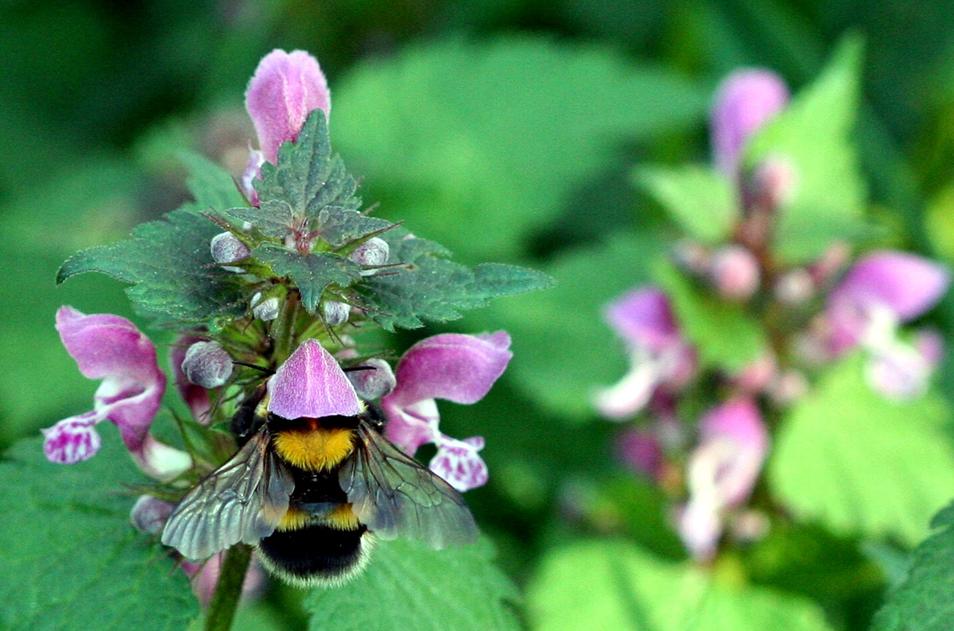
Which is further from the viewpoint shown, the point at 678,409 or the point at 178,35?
the point at 178,35

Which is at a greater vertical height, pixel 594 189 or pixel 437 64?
pixel 437 64

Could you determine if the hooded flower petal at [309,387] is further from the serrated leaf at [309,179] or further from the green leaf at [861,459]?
the green leaf at [861,459]

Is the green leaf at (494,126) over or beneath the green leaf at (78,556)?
beneath

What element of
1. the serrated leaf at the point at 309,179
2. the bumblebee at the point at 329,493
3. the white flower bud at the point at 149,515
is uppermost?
the serrated leaf at the point at 309,179

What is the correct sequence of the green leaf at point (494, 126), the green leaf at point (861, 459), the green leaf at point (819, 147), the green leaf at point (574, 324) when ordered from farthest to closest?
the green leaf at point (494, 126) < the green leaf at point (574, 324) < the green leaf at point (819, 147) < the green leaf at point (861, 459)

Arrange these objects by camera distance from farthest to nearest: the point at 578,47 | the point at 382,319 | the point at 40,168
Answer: the point at 40,168 → the point at 578,47 → the point at 382,319

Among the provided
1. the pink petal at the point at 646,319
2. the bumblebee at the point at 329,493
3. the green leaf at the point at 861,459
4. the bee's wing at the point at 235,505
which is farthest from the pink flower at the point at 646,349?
the bee's wing at the point at 235,505

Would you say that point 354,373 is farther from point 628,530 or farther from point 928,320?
point 928,320

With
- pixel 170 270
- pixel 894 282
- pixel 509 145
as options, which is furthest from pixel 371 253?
pixel 509 145

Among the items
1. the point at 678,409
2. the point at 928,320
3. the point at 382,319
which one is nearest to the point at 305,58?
the point at 382,319
